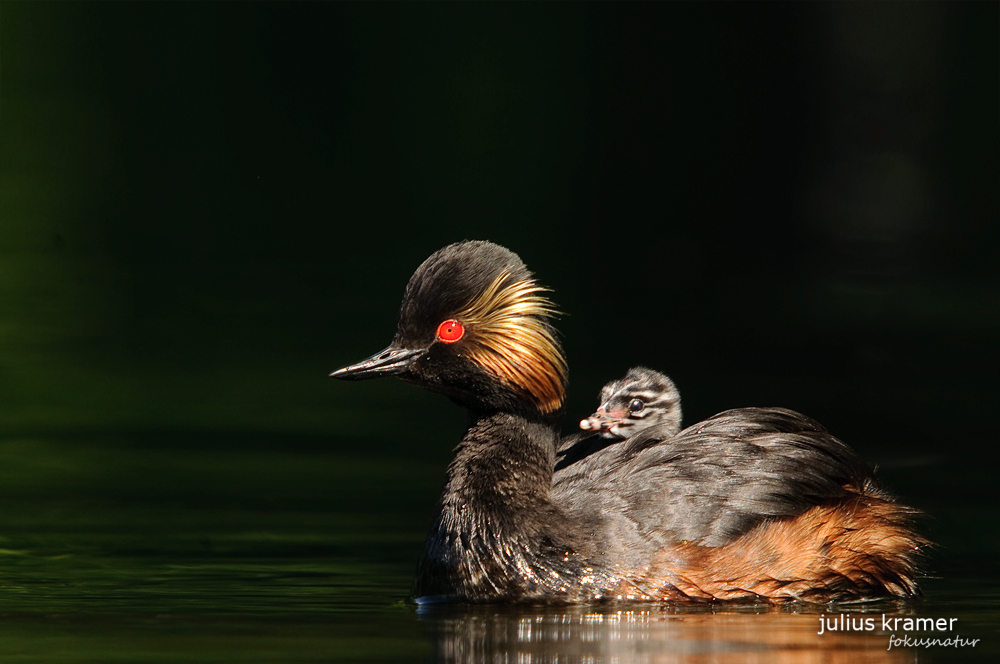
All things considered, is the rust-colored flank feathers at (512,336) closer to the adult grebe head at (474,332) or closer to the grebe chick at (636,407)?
the adult grebe head at (474,332)

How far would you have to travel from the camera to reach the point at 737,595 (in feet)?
25.9

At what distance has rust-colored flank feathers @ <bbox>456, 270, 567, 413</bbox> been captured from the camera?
322 inches

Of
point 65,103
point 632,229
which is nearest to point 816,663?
point 632,229

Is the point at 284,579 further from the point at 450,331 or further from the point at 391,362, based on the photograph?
the point at 450,331

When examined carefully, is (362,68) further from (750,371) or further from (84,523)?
(84,523)

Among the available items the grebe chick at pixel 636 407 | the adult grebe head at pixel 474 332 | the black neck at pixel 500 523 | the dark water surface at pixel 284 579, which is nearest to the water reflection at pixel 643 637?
the dark water surface at pixel 284 579

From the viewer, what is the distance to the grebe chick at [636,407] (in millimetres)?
8758

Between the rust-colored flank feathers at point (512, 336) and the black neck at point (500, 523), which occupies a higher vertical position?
the rust-colored flank feathers at point (512, 336)

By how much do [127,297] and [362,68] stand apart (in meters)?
10.5

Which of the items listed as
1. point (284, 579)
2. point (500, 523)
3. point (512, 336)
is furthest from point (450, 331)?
point (284, 579)

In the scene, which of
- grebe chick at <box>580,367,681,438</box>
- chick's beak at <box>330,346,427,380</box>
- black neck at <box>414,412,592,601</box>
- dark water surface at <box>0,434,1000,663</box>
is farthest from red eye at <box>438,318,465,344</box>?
dark water surface at <box>0,434,1000,663</box>

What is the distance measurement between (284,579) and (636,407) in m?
1.98

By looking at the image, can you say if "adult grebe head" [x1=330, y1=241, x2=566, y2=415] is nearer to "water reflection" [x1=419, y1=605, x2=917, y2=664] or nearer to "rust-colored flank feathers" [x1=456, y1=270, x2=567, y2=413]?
"rust-colored flank feathers" [x1=456, y1=270, x2=567, y2=413]

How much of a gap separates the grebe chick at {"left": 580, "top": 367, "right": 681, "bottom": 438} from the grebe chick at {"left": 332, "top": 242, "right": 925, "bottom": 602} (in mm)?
232
